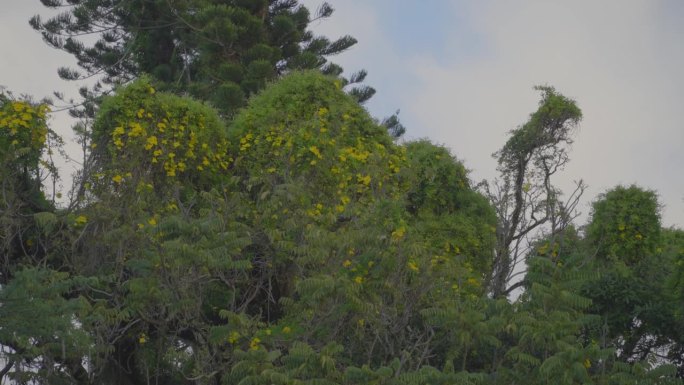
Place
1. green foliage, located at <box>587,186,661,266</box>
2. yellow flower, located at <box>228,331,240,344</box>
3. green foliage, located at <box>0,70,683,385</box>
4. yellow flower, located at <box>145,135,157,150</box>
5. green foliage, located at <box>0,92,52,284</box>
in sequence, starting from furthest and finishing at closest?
green foliage, located at <box>587,186,661,266</box> → yellow flower, located at <box>145,135,157,150</box> → green foliage, located at <box>0,92,52,284</box> → yellow flower, located at <box>228,331,240,344</box> → green foliage, located at <box>0,70,683,385</box>

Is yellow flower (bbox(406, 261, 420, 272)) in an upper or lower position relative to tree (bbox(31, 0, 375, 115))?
lower

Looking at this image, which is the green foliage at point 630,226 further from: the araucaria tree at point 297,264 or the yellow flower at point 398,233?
the yellow flower at point 398,233

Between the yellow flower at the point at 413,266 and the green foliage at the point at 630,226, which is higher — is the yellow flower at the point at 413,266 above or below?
below

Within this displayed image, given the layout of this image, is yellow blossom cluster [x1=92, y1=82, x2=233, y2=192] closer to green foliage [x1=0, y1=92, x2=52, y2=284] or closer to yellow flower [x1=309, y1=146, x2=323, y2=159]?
green foliage [x1=0, y1=92, x2=52, y2=284]

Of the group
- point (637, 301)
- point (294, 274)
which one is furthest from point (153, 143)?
point (637, 301)

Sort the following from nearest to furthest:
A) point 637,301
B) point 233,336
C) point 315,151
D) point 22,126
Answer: point 233,336 < point 22,126 < point 315,151 < point 637,301

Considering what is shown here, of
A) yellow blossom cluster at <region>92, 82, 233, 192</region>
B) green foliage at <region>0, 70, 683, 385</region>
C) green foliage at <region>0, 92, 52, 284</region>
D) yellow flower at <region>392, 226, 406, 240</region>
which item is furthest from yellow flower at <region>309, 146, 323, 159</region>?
green foliage at <region>0, 92, 52, 284</region>

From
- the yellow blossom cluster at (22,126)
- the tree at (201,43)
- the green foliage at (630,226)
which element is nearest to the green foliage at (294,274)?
the yellow blossom cluster at (22,126)

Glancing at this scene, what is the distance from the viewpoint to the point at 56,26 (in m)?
20.3

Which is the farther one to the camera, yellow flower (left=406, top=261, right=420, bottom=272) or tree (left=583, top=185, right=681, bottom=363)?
tree (left=583, top=185, right=681, bottom=363)

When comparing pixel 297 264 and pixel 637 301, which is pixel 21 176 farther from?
pixel 637 301

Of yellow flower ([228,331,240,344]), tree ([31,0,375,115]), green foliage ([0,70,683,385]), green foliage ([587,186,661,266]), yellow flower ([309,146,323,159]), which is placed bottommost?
yellow flower ([228,331,240,344])

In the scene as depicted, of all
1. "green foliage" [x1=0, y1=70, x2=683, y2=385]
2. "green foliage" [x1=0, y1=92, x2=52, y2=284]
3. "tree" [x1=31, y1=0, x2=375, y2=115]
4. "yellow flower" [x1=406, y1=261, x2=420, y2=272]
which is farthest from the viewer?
"tree" [x1=31, y1=0, x2=375, y2=115]

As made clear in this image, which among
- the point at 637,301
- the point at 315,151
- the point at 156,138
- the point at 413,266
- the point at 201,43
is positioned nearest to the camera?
the point at 413,266
